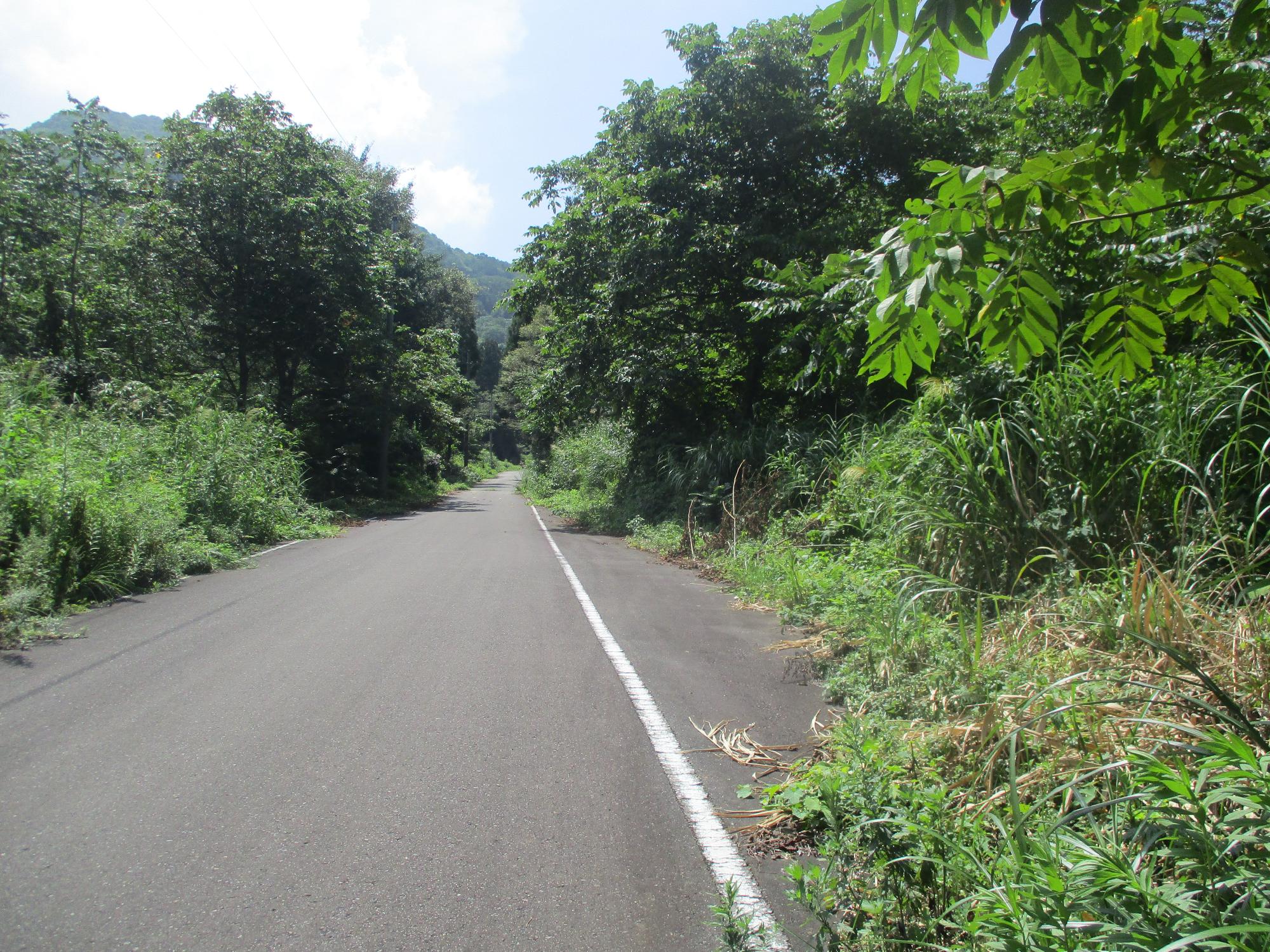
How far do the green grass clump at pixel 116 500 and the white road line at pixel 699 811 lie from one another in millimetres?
5238

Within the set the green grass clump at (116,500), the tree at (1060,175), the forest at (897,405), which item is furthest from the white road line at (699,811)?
the green grass clump at (116,500)

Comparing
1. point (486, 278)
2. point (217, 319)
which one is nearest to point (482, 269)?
point (486, 278)

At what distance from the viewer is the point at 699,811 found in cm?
349

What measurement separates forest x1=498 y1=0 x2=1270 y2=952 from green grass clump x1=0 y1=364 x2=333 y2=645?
278 inches

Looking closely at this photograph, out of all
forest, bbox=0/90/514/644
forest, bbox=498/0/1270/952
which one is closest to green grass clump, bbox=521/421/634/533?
forest, bbox=0/90/514/644

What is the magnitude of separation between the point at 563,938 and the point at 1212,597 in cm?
440

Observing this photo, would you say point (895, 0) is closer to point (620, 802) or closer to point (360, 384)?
point (620, 802)

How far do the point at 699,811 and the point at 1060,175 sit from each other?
2941 mm

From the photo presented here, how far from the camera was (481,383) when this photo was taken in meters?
98.8

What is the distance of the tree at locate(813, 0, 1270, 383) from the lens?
6.73 ft

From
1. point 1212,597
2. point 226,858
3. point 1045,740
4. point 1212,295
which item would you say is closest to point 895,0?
point 1212,295

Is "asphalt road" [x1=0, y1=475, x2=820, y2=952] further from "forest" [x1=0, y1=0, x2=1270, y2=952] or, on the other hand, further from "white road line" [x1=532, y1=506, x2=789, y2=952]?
"forest" [x1=0, y1=0, x2=1270, y2=952]

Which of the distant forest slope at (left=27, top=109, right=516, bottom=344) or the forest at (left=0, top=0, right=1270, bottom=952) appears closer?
the forest at (left=0, top=0, right=1270, bottom=952)

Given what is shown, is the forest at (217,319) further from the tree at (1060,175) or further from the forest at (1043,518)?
the tree at (1060,175)
